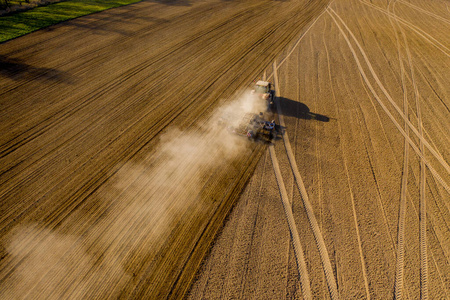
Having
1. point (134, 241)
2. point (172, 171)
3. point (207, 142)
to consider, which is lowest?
point (134, 241)

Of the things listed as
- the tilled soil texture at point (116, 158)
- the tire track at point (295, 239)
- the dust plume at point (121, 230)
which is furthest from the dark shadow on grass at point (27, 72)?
the tire track at point (295, 239)

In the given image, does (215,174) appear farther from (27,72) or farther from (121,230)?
(27,72)

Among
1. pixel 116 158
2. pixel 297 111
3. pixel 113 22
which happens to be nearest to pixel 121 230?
pixel 116 158

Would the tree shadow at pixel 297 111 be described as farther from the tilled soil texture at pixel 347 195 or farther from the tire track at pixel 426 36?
the tire track at pixel 426 36

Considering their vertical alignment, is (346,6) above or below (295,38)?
above

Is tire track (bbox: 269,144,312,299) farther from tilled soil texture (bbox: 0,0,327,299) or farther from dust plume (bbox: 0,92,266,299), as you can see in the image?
dust plume (bbox: 0,92,266,299)

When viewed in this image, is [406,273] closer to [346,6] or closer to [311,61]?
[311,61]

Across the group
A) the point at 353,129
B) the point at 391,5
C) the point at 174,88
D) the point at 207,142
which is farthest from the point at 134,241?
the point at 391,5
